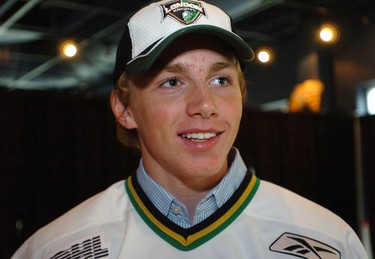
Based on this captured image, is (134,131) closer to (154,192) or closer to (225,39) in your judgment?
(154,192)

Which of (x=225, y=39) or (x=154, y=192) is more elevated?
(x=225, y=39)

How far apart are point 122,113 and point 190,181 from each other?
28 centimetres

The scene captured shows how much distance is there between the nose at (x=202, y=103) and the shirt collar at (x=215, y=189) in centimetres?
20

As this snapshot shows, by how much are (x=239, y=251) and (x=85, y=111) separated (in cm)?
186

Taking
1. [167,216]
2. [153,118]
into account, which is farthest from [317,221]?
[153,118]

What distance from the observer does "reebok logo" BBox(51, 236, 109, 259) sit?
45.9 inches

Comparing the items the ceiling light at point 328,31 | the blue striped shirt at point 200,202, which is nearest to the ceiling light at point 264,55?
the ceiling light at point 328,31

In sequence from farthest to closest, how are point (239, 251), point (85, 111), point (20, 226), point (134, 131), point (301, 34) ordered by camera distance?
point (301, 34), point (85, 111), point (20, 226), point (134, 131), point (239, 251)

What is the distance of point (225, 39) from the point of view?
114 cm

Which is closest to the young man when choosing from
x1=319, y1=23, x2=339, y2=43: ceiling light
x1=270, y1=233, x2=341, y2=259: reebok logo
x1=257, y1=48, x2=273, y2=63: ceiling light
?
x1=270, y1=233, x2=341, y2=259: reebok logo

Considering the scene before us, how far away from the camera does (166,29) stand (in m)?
1.12

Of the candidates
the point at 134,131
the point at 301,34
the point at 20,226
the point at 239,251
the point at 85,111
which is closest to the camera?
the point at 239,251

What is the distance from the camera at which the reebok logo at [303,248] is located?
111 cm

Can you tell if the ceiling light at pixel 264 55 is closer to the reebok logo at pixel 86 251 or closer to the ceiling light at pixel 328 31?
the ceiling light at pixel 328 31
